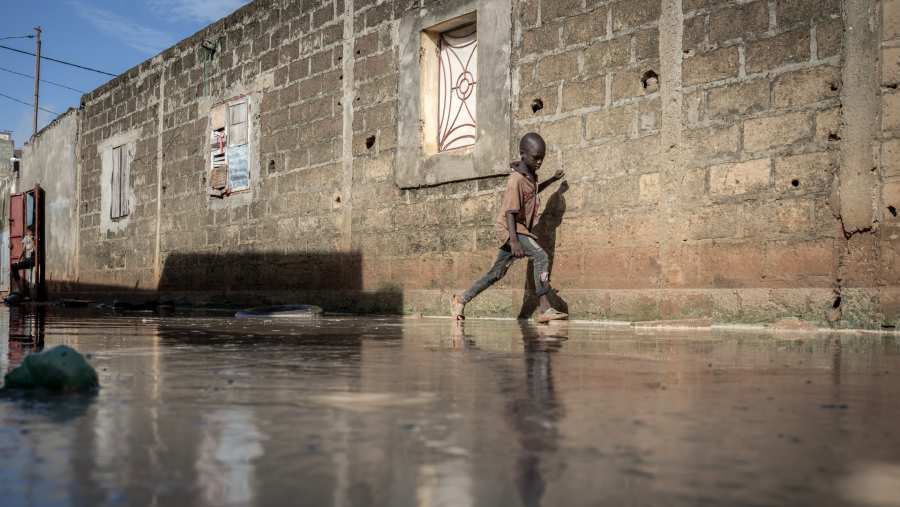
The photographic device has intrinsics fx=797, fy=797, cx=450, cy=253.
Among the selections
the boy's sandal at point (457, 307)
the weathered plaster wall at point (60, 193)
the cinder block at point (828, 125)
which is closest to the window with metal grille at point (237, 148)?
the boy's sandal at point (457, 307)

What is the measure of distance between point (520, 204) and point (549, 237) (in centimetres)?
64

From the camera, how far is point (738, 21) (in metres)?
5.64

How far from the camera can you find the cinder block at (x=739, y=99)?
5500 millimetres

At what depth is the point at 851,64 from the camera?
16.7 ft

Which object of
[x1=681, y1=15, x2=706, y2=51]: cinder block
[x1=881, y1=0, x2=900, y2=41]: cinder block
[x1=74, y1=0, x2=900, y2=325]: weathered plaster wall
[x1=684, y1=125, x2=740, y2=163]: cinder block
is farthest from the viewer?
[x1=681, y1=15, x2=706, y2=51]: cinder block

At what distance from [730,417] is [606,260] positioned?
4935 mm

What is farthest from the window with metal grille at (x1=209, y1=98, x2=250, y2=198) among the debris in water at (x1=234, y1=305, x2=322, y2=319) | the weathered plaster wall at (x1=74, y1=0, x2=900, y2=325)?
the debris in water at (x1=234, y1=305, x2=322, y2=319)

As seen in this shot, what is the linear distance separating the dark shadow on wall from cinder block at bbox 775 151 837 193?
4109 millimetres

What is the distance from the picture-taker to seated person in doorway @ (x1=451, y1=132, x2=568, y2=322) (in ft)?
20.5

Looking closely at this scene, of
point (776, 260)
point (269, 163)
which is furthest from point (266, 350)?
point (269, 163)

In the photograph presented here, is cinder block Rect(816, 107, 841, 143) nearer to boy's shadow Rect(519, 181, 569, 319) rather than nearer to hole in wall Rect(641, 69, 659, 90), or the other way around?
hole in wall Rect(641, 69, 659, 90)

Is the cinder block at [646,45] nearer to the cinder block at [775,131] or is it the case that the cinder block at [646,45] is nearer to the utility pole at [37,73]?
the cinder block at [775,131]

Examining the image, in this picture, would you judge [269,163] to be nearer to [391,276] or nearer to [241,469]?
[391,276]

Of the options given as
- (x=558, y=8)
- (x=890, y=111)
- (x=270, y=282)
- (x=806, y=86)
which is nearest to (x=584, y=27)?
(x=558, y=8)
